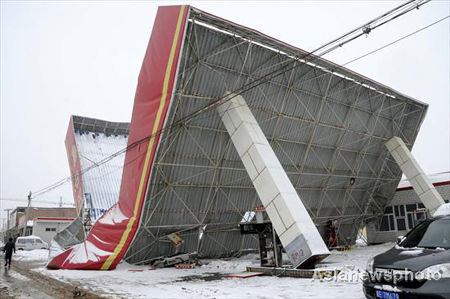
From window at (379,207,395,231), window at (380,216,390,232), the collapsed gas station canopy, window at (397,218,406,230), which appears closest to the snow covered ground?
the collapsed gas station canopy

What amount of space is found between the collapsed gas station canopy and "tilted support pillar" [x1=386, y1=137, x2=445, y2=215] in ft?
3.08

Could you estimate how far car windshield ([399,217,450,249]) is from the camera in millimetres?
6297

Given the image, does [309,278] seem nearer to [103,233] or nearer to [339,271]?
[339,271]

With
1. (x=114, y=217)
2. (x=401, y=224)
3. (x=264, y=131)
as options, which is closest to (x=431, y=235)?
(x=264, y=131)

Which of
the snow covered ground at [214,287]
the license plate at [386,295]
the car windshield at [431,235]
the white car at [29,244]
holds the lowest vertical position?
the white car at [29,244]

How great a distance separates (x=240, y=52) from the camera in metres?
15.8

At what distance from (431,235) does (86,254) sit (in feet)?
48.3

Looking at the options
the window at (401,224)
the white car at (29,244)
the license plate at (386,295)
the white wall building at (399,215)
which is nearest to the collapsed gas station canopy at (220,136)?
the white wall building at (399,215)

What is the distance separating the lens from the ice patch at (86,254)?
16172mm

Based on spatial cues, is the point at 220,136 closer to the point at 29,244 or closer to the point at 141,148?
the point at 141,148

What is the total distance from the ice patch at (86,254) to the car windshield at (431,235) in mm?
13182

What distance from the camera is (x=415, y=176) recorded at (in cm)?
2186

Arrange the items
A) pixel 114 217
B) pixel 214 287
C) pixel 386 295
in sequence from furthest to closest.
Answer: pixel 114 217
pixel 214 287
pixel 386 295

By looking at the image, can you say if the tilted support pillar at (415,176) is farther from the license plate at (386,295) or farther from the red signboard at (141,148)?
the license plate at (386,295)
